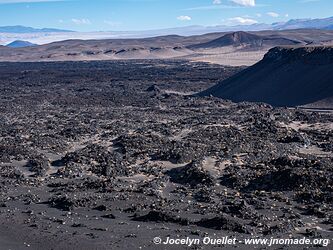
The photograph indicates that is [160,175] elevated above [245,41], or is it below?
below

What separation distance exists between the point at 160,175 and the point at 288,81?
24808 millimetres

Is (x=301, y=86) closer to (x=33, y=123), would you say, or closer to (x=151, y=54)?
(x=33, y=123)

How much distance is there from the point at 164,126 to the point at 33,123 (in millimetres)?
8675

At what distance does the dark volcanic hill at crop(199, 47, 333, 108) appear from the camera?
39.8 meters

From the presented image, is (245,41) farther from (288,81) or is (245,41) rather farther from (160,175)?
(160,175)

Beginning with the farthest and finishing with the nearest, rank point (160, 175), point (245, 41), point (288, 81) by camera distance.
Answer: point (245, 41) < point (288, 81) < point (160, 175)

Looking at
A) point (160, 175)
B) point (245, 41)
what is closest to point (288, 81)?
point (160, 175)

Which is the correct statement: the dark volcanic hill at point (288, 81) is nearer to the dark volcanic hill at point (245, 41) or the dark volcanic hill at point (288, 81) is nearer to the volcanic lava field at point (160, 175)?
the volcanic lava field at point (160, 175)

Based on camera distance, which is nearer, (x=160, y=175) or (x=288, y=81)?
(x=160, y=175)

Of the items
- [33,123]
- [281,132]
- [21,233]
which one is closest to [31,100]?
[33,123]

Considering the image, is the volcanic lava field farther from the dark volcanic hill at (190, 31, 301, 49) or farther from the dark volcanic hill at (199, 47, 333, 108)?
the dark volcanic hill at (190, 31, 301, 49)

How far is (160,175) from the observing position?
2086cm

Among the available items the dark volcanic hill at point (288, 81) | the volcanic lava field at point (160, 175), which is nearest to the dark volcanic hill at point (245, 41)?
the dark volcanic hill at point (288, 81)

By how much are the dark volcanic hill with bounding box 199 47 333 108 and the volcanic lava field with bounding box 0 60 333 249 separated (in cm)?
334
